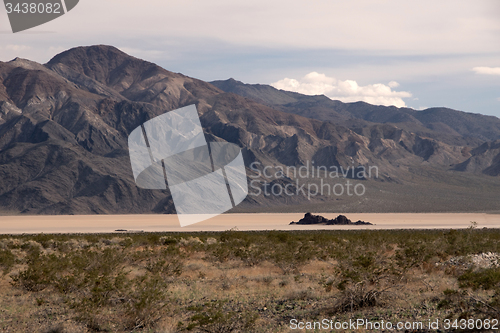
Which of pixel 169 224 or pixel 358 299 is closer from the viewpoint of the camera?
pixel 358 299

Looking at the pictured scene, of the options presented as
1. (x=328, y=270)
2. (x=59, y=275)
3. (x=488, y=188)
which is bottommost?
(x=488, y=188)

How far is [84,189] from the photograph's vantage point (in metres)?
126

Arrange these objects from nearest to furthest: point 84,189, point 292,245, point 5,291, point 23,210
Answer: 1. point 5,291
2. point 292,245
3. point 23,210
4. point 84,189

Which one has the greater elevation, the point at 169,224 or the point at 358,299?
the point at 358,299

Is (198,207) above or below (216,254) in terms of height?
below

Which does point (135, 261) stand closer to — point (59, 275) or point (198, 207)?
point (59, 275)

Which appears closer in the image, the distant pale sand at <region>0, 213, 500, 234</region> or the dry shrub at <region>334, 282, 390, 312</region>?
the dry shrub at <region>334, 282, 390, 312</region>

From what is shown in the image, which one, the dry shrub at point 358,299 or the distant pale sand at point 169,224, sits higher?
the dry shrub at point 358,299

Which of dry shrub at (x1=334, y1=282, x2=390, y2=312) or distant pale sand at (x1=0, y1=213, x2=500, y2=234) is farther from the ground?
dry shrub at (x1=334, y1=282, x2=390, y2=312)

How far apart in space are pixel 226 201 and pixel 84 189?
41.4 m

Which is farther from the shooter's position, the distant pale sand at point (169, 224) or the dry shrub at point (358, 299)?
the distant pale sand at point (169, 224)

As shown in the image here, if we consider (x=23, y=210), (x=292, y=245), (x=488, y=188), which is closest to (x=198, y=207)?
(x=23, y=210)

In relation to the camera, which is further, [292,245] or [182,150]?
[182,150]

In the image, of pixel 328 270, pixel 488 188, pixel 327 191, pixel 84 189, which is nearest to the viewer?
pixel 328 270
